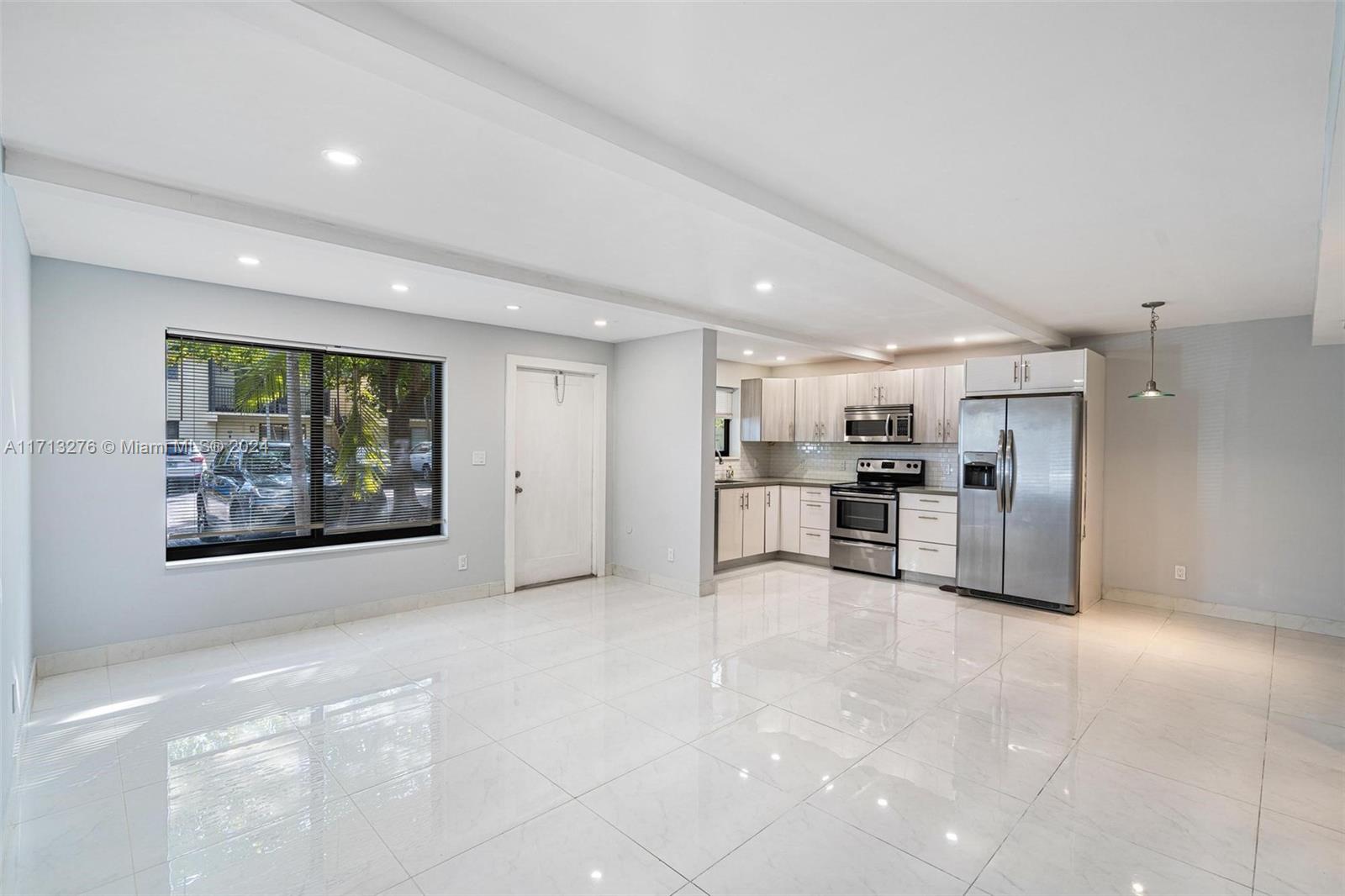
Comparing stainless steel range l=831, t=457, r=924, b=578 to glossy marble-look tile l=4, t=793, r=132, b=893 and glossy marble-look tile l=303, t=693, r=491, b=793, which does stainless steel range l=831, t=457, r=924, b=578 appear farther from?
glossy marble-look tile l=4, t=793, r=132, b=893

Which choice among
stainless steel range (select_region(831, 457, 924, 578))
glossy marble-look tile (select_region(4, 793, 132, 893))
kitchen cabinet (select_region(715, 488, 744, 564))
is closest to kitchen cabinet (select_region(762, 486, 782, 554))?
kitchen cabinet (select_region(715, 488, 744, 564))

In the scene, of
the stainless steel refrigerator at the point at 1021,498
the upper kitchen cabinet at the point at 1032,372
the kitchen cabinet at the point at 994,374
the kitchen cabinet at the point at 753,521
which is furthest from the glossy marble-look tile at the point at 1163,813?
the kitchen cabinet at the point at 753,521

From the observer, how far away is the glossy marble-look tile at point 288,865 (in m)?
1.94

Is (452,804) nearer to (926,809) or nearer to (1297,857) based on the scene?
(926,809)

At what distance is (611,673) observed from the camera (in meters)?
3.73

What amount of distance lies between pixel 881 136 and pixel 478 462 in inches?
168

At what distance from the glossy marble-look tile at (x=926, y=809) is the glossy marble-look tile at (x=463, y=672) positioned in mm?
2005

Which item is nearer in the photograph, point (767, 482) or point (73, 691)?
point (73, 691)

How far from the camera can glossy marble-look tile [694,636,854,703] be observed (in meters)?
3.53

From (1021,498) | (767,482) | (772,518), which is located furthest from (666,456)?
(1021,498)

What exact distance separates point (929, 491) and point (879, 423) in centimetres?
92

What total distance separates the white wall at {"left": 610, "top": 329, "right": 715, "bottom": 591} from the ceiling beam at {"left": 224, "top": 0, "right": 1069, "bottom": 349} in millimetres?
2568

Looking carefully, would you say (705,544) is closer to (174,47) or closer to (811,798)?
(811,798)

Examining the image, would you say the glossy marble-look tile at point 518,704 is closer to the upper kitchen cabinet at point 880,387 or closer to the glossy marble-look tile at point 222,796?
the glossy marble-look tile at point 222,796
